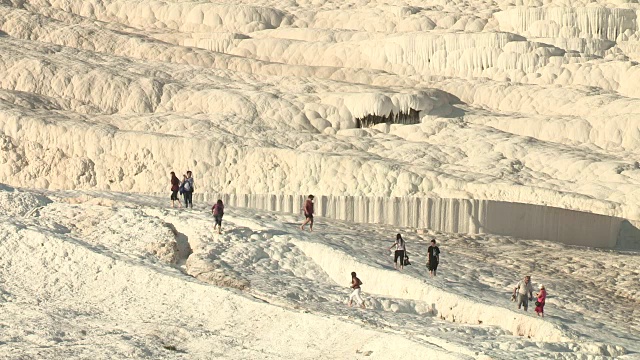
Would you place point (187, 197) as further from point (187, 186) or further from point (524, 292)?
point (524, 292)

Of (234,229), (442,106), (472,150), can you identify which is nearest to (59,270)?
(234,229)

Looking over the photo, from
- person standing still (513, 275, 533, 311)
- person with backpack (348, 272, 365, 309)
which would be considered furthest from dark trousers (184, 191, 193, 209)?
person standing still (513, 275, 533, 311)

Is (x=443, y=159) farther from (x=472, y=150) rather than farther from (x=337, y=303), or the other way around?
(x=337, y=303)

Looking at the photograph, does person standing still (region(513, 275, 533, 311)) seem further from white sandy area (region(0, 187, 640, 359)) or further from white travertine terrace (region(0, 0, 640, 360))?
white travertine terrace (region(0, 0, 640, 360))

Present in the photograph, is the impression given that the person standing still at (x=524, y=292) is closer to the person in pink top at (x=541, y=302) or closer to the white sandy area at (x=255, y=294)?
the white sandy area at (x=255, y=294)

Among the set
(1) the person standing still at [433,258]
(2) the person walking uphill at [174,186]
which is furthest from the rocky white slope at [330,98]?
(1) the person standing still at [433,258]

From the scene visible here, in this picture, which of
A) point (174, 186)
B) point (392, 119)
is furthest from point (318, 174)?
point (174, 186)

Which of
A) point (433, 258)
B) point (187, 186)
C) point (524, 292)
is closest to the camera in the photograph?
point (524, 292)

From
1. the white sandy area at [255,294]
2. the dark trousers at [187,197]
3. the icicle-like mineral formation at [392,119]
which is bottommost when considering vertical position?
the white sandy area at [255,294]
